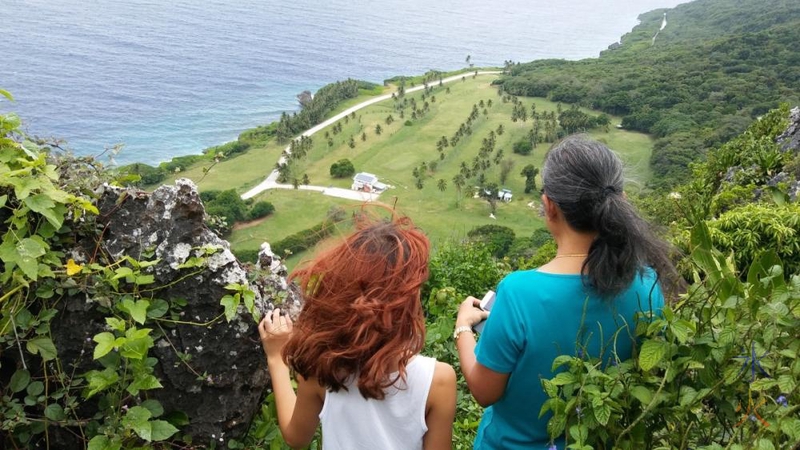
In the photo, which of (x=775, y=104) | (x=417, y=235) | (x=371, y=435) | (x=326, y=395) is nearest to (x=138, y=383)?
(x=326, y=395)

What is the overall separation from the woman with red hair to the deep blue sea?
3305cm

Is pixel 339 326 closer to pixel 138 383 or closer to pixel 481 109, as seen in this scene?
pixel 138 383

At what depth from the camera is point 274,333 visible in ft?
8.72

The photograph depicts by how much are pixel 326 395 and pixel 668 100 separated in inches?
3282

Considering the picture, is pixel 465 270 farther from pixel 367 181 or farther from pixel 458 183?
pixel 458 183

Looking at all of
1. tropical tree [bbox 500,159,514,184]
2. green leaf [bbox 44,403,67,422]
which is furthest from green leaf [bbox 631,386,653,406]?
tropical tree [bbox 500,159,514,184]

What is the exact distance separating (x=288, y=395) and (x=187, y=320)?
0.71 metres

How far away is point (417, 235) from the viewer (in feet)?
6.98

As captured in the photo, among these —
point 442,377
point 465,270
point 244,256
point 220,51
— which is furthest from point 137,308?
point 220,51

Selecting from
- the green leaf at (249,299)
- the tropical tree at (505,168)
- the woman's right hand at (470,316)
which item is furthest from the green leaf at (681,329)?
the tropical tree at (505,168)

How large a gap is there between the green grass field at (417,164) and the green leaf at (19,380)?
37556mm

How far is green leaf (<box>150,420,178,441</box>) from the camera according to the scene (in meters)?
2.55

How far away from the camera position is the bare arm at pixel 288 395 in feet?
7.28

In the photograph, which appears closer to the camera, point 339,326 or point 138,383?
point 339,326
